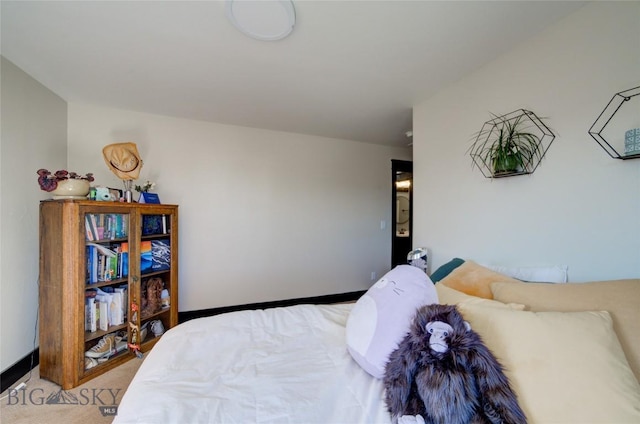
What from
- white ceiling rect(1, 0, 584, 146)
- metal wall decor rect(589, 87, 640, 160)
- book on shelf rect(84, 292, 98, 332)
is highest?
white ceiling rect(1, 0, 584, 146)

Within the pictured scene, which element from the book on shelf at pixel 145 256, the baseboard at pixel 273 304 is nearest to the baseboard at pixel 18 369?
the book on shelf at pixel 145 256

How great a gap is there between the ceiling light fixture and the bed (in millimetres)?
1504

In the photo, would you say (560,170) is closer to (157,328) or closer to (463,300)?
(463,300)

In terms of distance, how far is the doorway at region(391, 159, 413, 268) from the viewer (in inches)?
159

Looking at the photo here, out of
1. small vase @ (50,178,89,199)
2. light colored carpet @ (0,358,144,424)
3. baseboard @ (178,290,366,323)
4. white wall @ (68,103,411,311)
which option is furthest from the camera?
baseboard @ (178,290,366,323)

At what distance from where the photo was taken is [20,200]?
1.90 meters

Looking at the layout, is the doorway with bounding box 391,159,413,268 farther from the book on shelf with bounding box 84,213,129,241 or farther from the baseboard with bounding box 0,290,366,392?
the book on shelf with bounding box 84,213,129,241

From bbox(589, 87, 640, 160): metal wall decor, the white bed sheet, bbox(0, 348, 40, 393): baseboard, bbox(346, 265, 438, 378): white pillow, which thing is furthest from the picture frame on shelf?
bbox(589, 87, 640, 160): metal wall decor

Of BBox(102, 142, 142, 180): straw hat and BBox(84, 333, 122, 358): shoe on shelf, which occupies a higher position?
BBox(102, 142, 142, 180): straw hat

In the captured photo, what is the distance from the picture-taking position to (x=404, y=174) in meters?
4.71

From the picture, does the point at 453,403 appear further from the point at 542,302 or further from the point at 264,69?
the point at 264,69

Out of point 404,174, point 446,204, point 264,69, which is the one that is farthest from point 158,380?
point 404,174

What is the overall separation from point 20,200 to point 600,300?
355cm

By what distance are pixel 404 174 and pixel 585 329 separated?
415 centimetres
